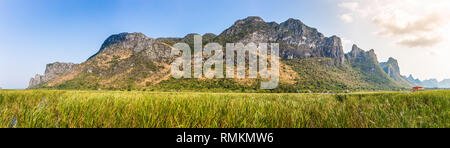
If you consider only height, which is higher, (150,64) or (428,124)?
(150,64)

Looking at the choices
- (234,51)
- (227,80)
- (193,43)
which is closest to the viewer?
(227,80)

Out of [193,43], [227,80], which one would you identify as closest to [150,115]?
[227,80]

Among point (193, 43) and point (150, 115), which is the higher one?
point (193, 43)

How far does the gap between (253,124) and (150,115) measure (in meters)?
1.61

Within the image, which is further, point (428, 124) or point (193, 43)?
point (193, 43)

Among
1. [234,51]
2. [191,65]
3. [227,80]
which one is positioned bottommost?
[227,80]

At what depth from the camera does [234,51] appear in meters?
160

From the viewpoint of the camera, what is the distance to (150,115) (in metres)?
2.56
